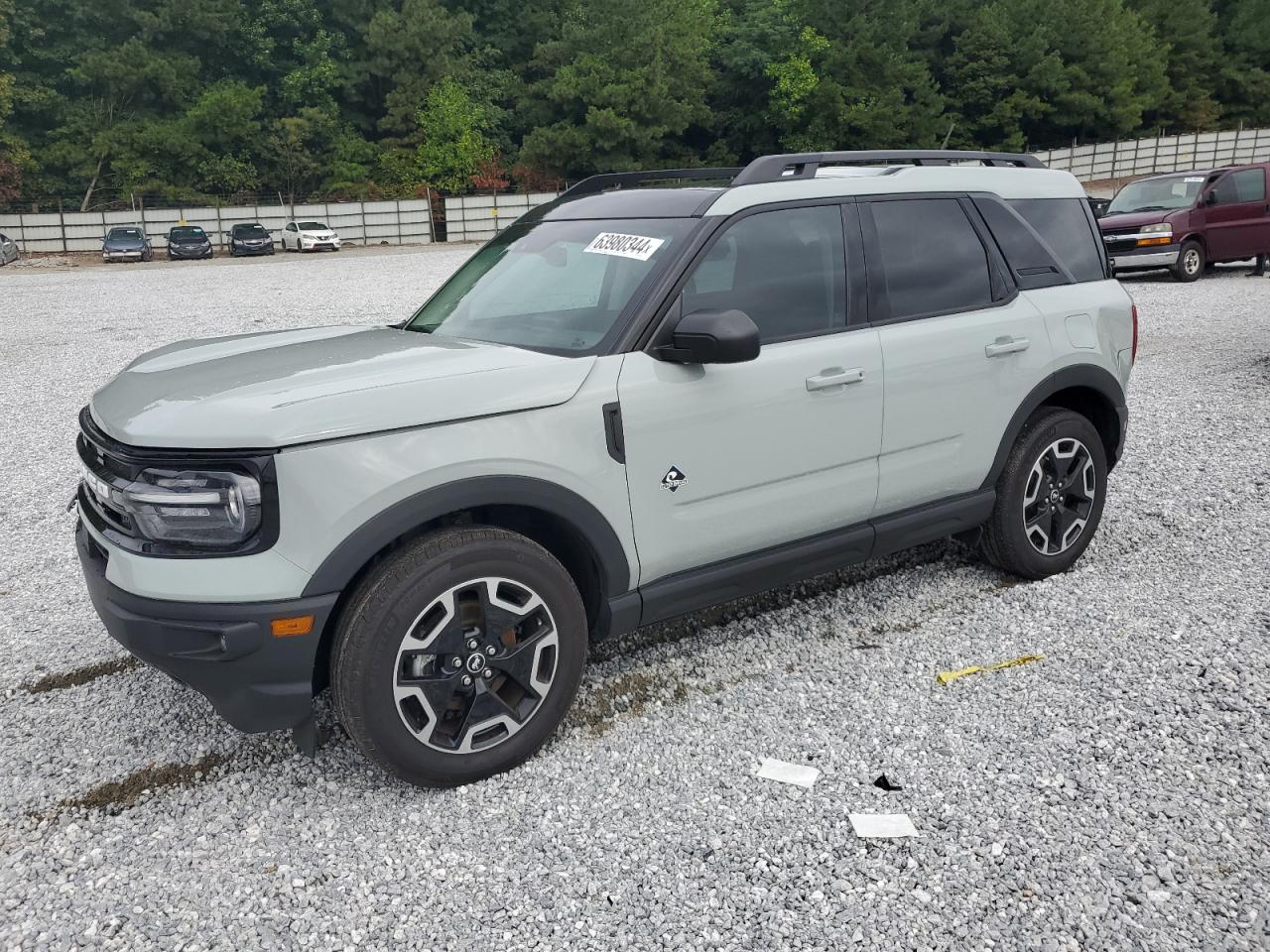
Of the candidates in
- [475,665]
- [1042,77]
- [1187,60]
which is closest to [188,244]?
[475,665]

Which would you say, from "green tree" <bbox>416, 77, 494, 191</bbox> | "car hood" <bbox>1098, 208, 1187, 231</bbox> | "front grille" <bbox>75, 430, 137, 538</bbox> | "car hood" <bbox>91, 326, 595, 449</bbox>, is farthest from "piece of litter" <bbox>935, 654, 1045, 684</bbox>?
"green tree" <bbox>416, 77, 494, 191</bbox>

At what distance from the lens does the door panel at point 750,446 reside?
11.3 ft

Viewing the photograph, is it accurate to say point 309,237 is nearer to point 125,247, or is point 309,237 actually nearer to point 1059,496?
point 125,247

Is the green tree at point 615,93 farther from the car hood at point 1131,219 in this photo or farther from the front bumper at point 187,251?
the car hood at point 1131,219

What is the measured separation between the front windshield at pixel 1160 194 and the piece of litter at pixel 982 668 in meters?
15.7

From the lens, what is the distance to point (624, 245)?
3818 millimetres

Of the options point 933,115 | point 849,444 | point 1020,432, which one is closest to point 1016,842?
point 849,444

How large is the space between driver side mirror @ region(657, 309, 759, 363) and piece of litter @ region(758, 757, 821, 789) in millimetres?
1295

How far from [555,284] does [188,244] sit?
121 ft

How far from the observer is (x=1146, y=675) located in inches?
152

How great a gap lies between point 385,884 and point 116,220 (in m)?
48.4

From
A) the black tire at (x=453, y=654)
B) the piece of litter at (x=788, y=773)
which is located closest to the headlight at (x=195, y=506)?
the black tire at (x=453, y=654)

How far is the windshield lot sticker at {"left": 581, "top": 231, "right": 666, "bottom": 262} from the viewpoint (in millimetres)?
3697

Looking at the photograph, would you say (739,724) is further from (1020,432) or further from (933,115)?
(933,115)
